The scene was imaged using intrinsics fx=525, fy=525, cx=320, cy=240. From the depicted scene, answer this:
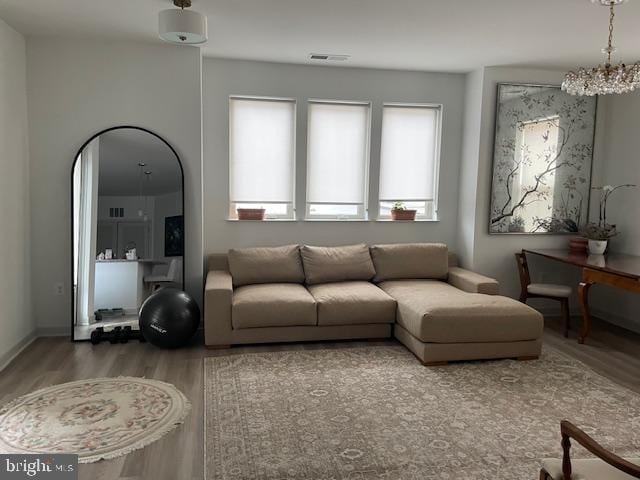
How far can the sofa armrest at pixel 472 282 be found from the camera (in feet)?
16.0

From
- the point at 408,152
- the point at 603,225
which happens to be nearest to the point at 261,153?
the point at 408,152

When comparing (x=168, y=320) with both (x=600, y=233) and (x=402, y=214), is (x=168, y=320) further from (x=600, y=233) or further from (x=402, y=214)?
(x=600, y=233)

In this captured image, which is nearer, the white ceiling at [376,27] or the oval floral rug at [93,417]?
the oval floral rug at [93,417]

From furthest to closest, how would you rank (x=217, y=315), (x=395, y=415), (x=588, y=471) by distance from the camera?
1. (x=217, y=315)
2. (x=395, y=415)
3. (x=588, y=471)

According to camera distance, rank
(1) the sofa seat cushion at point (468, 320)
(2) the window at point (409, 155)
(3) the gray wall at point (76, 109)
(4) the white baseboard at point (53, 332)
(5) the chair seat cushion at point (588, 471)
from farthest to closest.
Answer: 1. (2) the window at point (409, 155)
2. (4) the white baseboard at point (53, 332)
3. (3) the gray wall at point (76, 109)
4. (1) the sofa seat cushion at point (468, 320)
5. (5) the chair seat cushion at point (588, 471)

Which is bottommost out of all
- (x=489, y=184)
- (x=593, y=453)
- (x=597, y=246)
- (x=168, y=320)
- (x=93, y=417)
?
(x=93, y=417)

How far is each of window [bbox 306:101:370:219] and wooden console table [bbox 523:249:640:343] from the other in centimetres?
200

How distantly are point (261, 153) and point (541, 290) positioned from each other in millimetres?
3111

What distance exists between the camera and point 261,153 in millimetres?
5402

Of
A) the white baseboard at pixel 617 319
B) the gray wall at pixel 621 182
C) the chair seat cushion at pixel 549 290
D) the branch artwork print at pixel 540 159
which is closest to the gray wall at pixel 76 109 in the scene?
the branch artwork print at pixel 540 159

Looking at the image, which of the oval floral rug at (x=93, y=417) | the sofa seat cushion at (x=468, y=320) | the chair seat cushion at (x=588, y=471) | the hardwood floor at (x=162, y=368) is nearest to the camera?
the chair seat cushion at (x=588, y=471)

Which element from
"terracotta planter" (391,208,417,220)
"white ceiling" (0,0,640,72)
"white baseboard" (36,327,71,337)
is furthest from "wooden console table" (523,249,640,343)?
"white baseboard" (36,327,71,337)

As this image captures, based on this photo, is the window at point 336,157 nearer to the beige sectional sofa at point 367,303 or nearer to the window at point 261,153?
the window at point 261,153

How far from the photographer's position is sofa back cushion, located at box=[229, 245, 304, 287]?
4941 millimetres
